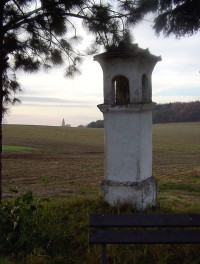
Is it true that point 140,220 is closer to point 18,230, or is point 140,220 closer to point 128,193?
point 18,230

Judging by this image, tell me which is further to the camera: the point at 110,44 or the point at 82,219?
the point at 110,44

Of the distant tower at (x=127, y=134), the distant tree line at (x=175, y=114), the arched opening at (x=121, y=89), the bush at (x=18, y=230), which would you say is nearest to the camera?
the bush at (x=18, y=230)

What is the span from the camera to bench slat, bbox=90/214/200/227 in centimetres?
455

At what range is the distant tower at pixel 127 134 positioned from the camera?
7742 mm

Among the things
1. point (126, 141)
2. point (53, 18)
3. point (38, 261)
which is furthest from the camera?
point (126, 141)

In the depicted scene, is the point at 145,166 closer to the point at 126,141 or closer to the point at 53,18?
the point at 126,141

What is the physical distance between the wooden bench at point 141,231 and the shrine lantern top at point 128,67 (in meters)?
3.59

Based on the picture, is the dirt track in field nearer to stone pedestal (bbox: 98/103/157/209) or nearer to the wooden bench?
stone pedestal (bbox: 98/103/157/209)

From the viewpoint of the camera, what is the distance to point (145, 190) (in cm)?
780

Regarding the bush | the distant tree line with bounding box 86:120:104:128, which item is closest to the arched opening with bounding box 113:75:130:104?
the bush

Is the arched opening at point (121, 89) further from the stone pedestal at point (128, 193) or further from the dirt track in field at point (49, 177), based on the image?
the dirt track in field at point (49, 177)

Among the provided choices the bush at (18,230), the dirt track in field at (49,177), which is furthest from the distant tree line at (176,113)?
the bush at (18,230)

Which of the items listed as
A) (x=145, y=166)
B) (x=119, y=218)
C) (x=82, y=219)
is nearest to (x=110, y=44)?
(x=145, y=166)

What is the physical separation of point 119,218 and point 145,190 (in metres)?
3.29
